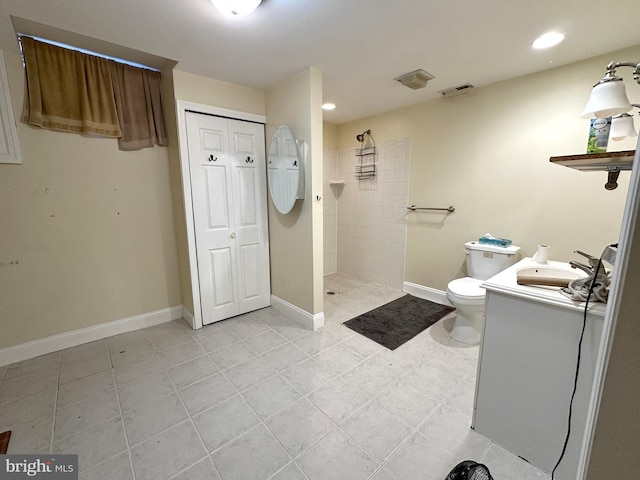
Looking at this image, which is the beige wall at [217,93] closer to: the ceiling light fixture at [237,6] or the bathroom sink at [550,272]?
the ceiling light fixture at [237,6]

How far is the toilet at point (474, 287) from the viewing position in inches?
86.4

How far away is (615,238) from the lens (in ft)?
6.40

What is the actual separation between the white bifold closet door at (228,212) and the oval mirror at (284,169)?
21cm

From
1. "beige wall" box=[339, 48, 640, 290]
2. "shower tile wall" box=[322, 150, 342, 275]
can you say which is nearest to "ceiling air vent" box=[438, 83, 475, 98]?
"beige wall" box=[339, 48, 640, 290]

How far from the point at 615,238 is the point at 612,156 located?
1.43 meters

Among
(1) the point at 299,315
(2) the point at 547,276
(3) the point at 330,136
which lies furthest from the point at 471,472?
(3) the point at 330,136

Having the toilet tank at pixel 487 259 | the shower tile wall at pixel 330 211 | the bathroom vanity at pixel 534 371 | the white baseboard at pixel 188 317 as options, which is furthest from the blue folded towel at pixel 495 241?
the white baseboard at pixel 188 317

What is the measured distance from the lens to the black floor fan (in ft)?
3.11

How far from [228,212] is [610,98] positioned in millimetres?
2597

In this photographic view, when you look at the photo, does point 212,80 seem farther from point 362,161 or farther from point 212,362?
point 212,362

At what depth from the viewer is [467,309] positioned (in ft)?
7.31

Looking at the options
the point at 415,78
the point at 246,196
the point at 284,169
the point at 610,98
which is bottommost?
the point at 246,196

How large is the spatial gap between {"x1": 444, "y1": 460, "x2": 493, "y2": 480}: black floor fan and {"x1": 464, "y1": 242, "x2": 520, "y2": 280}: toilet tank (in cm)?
183

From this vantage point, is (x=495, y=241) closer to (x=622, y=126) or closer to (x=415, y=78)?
(x=622, y=126)
